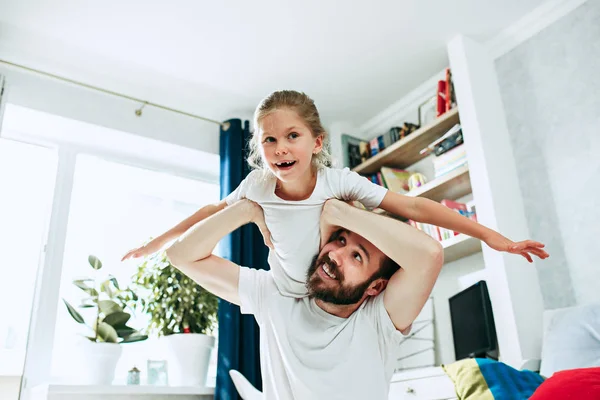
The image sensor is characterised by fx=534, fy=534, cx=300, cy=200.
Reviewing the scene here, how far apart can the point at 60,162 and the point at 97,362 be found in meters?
1.28

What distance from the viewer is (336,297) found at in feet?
4.45

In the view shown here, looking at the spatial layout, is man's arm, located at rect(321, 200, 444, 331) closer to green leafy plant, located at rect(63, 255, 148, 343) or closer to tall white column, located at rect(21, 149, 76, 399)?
green leafy plant, located at rect(63, 255, 148, 343)

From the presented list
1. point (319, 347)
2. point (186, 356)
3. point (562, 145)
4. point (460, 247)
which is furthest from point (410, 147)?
point (319, 347)

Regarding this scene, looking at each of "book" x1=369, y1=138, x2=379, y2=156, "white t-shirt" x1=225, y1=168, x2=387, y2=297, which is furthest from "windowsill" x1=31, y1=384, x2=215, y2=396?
"book" x1=369, y1=138, x2=379, y2=156

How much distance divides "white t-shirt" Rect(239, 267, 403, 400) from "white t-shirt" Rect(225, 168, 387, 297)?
56mm

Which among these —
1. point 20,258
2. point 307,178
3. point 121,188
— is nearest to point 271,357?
point 307,178

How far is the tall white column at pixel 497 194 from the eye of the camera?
2.48 metres

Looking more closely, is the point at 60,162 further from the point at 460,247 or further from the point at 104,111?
the point at 460,247

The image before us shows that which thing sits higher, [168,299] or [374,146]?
[374,146]

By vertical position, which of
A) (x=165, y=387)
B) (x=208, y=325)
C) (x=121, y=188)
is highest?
(x=121, y=188)

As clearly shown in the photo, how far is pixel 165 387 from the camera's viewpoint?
2.83m

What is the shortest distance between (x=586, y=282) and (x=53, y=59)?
3.07 metres

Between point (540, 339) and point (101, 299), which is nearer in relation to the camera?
point (540, 339)

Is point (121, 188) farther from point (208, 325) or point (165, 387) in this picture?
point (165, 387)
